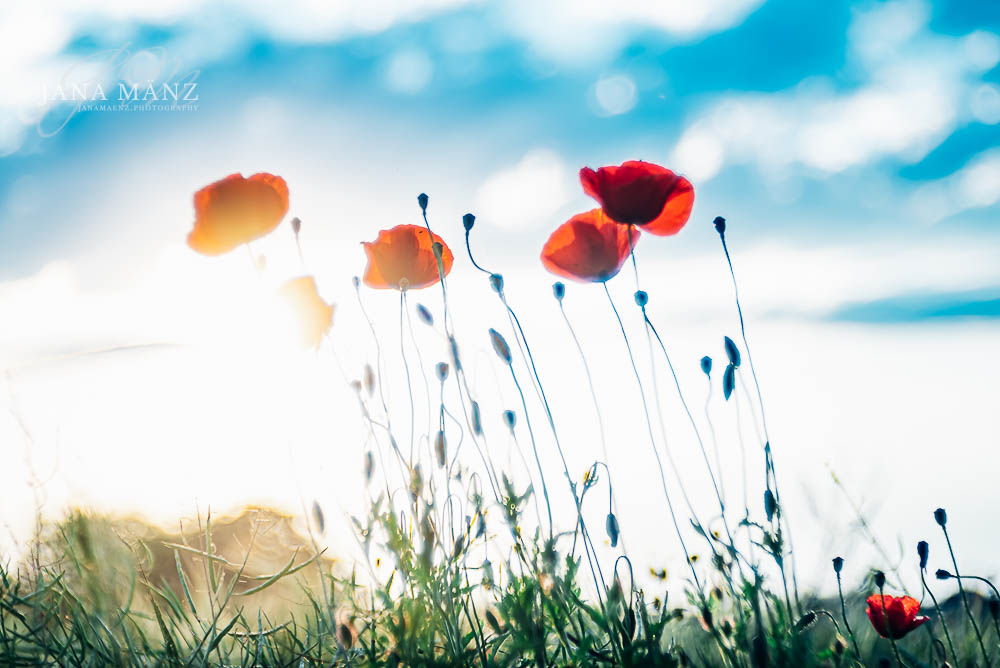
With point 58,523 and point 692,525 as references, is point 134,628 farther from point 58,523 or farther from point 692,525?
point 692,525

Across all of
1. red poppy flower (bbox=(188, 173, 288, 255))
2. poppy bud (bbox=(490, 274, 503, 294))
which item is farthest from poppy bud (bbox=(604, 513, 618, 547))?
red poppy flower (bbox=(188, 173, 288, 255))

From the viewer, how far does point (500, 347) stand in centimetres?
169

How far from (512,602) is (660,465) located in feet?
1.41

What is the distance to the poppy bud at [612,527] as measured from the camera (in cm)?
159

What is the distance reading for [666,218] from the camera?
188 cm

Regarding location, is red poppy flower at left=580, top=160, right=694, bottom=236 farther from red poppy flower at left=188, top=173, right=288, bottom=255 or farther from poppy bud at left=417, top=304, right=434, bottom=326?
red poppy flower at left=188, top=173, right=288, bottom=255

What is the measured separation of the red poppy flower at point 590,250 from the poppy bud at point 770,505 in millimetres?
695

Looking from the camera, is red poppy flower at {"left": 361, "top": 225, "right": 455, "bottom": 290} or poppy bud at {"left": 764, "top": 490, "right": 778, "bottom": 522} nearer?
poppy bud at {"left": 764, "top": 490, "right": 778, "bottom": 522}

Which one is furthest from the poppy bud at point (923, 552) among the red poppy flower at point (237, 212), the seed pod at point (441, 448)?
the red poppy flower at point (237, 212)

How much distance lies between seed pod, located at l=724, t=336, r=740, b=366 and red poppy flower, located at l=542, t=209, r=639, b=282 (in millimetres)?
398

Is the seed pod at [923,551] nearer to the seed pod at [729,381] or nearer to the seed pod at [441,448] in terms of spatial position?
the seed pod at [729,381]

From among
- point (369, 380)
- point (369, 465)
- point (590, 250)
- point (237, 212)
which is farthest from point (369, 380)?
point (590, 250)

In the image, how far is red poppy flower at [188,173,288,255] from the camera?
6.12 ft

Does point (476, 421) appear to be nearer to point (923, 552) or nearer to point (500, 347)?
point (500, 347)
